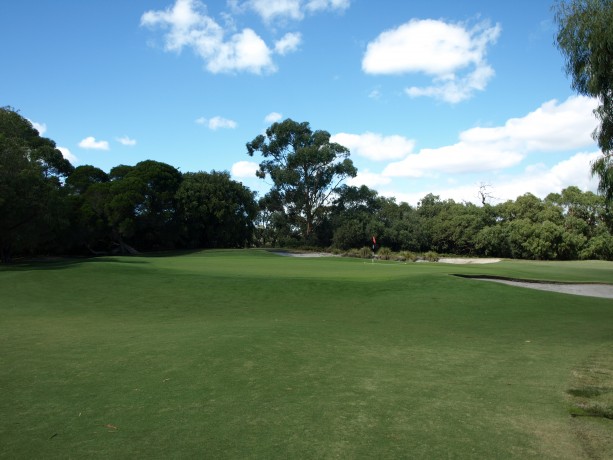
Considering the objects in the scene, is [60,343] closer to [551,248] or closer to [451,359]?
[451,359]

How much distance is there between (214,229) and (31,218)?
110 ft

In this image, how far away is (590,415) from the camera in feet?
18.7

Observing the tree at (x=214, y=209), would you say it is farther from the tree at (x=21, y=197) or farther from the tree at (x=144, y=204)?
the tree at (x=21, y=197)

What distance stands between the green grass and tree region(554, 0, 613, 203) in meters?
5.15

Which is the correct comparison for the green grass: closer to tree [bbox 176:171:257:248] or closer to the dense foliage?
the dense foliage

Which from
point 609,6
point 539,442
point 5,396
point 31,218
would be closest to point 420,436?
point 539,442

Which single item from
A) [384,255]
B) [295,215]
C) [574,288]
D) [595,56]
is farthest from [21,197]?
[295,215]

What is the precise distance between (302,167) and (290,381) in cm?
6187

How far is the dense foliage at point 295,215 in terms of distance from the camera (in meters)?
51.2

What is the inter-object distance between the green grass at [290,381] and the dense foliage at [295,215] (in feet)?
127

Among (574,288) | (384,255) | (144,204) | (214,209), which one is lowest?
(574,288)

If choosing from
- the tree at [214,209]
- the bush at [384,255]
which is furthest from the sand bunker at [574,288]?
the tree at [214,209]

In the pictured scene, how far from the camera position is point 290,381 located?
270 inches

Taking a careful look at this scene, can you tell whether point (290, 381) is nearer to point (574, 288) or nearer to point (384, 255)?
point (574, 288)
